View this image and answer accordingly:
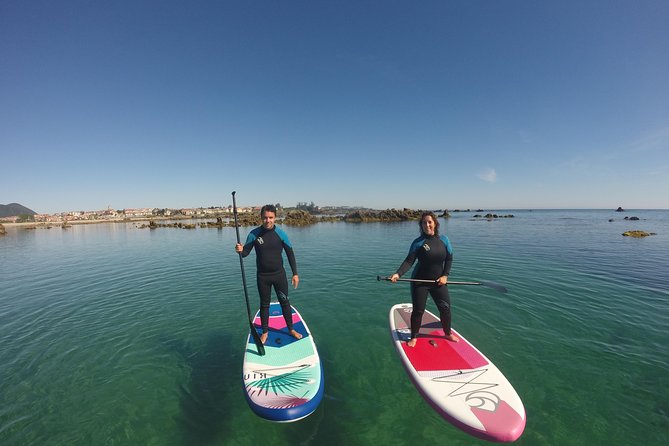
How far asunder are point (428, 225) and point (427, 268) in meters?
1.00

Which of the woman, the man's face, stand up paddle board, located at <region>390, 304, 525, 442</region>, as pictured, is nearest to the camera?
stand up paddle board, located at <region>390, 304, 525, 442</region>

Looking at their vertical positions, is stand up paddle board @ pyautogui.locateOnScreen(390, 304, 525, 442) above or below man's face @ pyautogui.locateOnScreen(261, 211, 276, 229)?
below

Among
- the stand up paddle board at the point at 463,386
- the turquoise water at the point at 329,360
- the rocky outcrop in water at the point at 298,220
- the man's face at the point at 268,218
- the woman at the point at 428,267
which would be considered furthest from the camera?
the rocky outcrop in water at the point at 298,220

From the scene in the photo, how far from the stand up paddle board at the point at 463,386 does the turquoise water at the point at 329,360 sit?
89 centimetres

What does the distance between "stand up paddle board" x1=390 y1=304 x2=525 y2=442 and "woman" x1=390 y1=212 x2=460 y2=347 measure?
Answer: 0.40m

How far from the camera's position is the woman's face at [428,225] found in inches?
227

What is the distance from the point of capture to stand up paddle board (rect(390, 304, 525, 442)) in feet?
12.4

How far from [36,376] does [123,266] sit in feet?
50.9

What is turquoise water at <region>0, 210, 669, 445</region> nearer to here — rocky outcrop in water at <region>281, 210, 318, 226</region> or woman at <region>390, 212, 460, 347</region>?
woman at <region>390, 212, 460, 347</region>

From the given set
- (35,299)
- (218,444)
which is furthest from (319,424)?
(35,299)

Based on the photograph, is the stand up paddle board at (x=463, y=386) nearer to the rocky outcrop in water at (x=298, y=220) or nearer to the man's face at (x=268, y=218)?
the man's face at (x=268, y=218)

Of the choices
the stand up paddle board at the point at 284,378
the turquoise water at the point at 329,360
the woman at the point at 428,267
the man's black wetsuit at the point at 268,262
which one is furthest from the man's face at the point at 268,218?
the turquoise water at the point at 329,360

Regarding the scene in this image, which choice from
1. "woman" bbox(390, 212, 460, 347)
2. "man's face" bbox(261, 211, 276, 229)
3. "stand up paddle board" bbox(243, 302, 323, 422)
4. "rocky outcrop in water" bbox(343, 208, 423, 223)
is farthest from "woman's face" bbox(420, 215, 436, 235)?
"rocky outcrop in water" bbox(343, 208, 423, 223)

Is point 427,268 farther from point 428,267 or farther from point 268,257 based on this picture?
point 268,257
